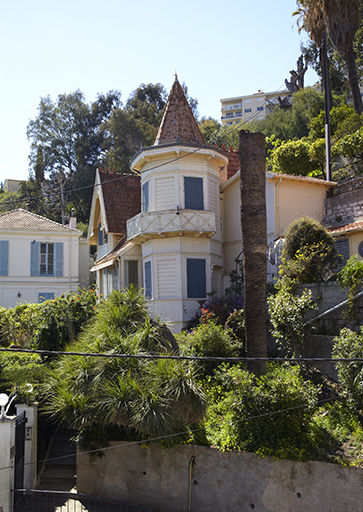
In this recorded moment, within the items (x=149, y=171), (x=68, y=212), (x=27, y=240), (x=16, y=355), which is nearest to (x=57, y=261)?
(x=27, y=240)

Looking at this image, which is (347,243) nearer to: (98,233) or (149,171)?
(149,171)

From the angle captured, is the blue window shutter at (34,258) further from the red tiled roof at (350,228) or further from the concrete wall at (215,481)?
the concrete wall at (215,481)

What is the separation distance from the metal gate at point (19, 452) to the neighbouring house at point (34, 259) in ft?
58.7

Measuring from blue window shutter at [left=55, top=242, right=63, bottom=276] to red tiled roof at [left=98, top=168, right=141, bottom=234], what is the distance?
22.6 ft

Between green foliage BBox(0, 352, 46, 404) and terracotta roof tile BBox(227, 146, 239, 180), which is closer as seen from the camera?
green foliage BBox(0, 352, 46, 404)

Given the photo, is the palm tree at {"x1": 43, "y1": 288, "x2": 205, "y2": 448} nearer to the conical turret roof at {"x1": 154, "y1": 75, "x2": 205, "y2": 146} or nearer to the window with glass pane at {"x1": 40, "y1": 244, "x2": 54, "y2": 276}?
the conical turret roof at {"x1": 154, "y1": 75, "x2": 205, "y2": 146}

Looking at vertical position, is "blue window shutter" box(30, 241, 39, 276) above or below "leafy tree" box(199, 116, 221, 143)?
below

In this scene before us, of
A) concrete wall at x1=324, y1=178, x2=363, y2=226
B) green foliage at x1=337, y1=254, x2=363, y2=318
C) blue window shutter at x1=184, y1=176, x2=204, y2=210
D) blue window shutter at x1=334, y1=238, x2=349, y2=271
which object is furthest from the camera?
blue window shutter at x1=184, y1=176, x2=204, y2=210

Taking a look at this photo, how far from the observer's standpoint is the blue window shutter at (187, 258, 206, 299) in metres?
19.6

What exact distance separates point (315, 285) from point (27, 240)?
2103 centimetres

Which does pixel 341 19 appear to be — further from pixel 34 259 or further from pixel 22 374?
pixel 22 374

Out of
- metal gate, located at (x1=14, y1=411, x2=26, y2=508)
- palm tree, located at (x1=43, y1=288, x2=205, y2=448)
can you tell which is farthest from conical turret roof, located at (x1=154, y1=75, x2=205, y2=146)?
metal gate, located at (x1=14, y1=411, x2=26, y2=508)

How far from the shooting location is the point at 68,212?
156 feet

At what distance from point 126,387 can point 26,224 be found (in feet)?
72.3
